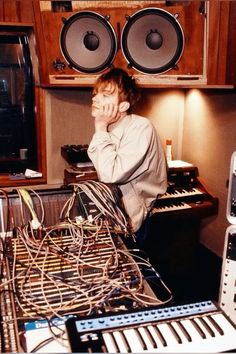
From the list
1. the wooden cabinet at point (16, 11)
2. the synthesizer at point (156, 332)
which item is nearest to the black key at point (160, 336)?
the synthesizer at point (156, 332)

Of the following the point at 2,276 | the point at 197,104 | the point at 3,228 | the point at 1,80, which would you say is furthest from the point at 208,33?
the point at 2,276

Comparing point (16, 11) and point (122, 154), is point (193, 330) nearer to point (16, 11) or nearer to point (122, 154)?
point (122, 154)

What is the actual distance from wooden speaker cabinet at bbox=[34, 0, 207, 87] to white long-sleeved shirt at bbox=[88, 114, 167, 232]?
2.50 feet

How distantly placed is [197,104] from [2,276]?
2.57 meters

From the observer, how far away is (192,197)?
2.87 metres

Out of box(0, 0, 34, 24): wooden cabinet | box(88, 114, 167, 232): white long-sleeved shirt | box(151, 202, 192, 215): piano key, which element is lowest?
box(151, 202, 192, 215): piano key

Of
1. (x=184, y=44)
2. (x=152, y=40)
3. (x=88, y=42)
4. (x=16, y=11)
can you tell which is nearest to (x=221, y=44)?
(x=184, y=44)

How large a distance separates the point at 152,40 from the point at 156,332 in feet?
6.31

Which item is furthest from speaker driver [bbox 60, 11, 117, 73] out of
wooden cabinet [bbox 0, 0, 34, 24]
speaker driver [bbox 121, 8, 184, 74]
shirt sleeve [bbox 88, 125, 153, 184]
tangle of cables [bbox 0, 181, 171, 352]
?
tangle of cables [bbox 0, 181, 171, 352]

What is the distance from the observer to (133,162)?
1.58 metres

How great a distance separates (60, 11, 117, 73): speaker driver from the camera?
233cm

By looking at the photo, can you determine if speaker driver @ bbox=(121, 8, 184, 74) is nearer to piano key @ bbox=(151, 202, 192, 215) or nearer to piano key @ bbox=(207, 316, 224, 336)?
piano key @ bbox=(151, 202, 192, 215)

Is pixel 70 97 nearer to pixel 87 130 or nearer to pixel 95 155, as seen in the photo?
pixel 87 130

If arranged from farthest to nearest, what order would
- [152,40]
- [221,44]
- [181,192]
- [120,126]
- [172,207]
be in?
1. [181,192]
2. [172,207]
3. [221,44]
4. [152,40]
5. [120,126]
